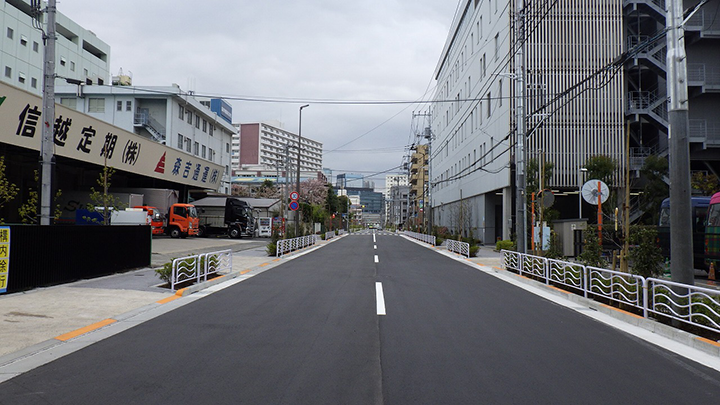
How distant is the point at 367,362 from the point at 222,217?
37695 millimetres

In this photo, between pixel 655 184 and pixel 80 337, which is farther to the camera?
pixel 655 184


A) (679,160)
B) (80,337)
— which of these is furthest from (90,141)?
(679,160)

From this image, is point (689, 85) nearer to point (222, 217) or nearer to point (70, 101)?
point (222, 217)

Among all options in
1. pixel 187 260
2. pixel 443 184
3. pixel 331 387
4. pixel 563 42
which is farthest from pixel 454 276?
pixel 443 184

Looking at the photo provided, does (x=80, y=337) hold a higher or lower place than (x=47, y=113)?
lower

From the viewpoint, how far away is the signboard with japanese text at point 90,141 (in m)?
16.9

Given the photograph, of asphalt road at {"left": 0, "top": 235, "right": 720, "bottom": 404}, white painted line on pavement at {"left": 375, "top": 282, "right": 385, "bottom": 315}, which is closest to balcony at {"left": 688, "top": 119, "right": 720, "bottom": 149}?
white painted line on pavement at {"left": 375, "top": 282, "right": 385, "bottom": 315}

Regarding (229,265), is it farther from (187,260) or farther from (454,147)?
(454,147)

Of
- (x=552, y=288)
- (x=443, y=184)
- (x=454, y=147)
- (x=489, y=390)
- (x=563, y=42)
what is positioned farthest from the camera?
(x=443, y=184)

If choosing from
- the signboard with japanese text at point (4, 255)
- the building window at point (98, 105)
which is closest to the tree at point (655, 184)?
the signboard with japanese text at point (4, 255)

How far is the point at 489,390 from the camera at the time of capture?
4.46 m

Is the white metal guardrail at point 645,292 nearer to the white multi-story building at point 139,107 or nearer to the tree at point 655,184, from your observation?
the tree at point 655,184

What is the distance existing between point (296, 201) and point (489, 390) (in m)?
20.6

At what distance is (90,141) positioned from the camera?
72.0 ft
